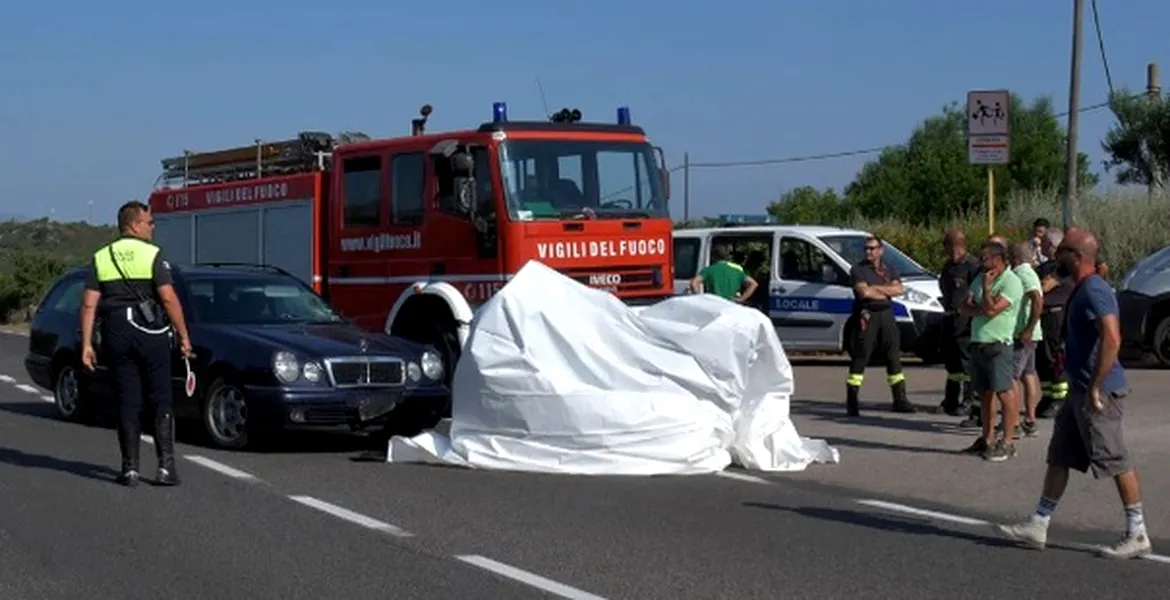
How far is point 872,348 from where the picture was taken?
15.9 metres

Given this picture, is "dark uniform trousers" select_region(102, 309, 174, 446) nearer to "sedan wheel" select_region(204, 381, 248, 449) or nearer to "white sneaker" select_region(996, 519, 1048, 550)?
"sedan wheel" select_region(204, 381, 248, 449)

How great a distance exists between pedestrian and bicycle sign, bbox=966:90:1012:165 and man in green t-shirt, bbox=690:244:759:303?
8.81 ft

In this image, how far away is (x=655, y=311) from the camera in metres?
13.4

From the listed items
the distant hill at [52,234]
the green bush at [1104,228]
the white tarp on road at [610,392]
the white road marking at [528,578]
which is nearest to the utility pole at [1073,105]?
the green bush at [1104,228]

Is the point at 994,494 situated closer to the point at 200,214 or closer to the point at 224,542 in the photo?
the point at 224,542

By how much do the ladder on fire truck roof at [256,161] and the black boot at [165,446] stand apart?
7.09 metres

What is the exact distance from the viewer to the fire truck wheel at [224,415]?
13406 mm

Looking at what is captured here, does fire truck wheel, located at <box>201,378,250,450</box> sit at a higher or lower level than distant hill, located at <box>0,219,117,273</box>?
lower

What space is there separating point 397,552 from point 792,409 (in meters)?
8.15

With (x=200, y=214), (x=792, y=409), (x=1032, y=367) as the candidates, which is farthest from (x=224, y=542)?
(x=200, y=214)

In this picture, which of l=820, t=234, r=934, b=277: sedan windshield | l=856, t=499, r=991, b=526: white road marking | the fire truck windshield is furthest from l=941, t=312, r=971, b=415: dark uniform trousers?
l=820, t=234, r=934, b=277: sedan windshield

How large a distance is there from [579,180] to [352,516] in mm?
6481

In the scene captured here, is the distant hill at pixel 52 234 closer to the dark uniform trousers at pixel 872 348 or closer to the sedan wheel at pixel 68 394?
the sedan wheel at pixel 68 394

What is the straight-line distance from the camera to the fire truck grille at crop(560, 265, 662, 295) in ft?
52.6
